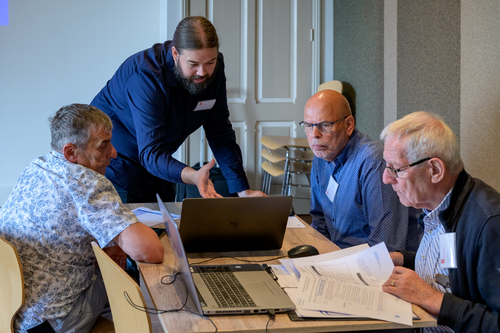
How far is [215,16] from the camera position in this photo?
4340 millimetres

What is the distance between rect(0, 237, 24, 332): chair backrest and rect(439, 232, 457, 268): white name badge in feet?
3.79

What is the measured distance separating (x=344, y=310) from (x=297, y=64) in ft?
12.5

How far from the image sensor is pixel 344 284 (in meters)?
1.20

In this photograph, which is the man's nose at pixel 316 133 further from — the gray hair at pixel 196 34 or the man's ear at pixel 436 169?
the man's ear at pixel 436 169

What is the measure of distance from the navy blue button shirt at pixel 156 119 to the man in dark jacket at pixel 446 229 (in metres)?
0.98

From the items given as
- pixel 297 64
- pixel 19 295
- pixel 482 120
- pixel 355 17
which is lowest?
pixel 19 295

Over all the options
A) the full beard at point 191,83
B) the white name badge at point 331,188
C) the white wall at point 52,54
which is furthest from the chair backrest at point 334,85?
the white name badge at point 331,188

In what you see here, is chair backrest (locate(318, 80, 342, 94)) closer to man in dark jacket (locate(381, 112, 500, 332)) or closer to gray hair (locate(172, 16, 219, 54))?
gray hair (locate(172, 16, 219, 54))

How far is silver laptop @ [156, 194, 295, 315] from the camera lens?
104 cm

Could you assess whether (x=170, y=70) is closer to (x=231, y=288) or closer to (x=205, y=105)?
(x=205, y=105)

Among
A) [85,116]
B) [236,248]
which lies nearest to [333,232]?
[236,248]

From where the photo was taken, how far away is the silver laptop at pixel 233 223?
55.6 inches

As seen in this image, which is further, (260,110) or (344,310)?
(260,110)

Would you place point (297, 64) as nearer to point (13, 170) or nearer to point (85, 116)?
point (13, 170)
